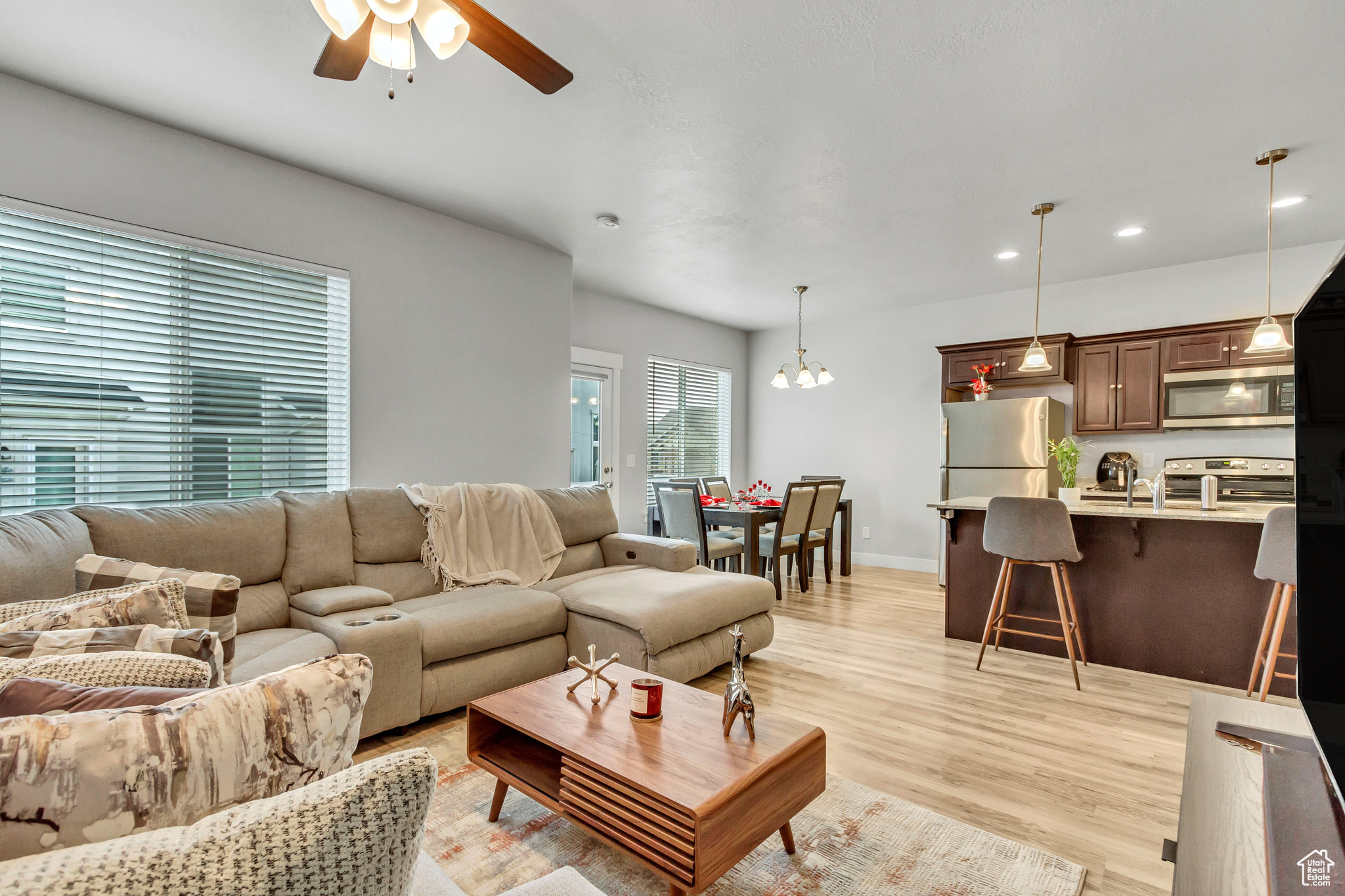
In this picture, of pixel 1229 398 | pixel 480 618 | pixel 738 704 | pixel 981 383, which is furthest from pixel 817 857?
pixel 1229 398

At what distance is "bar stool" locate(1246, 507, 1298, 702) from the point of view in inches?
105

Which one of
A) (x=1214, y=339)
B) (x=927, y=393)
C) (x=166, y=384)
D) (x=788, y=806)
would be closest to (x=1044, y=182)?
(x=1214, y=339)

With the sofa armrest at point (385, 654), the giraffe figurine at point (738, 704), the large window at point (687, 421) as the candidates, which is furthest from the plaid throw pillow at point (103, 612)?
the large window at point (687, 421)

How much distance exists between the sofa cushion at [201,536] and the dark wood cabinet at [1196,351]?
5930mm

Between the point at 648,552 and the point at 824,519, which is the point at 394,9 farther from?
the point at 824,519

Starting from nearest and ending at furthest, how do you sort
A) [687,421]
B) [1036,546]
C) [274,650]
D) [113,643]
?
[113,643] < [274,650] < [1036,546] < [687,421]

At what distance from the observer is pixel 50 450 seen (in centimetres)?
269

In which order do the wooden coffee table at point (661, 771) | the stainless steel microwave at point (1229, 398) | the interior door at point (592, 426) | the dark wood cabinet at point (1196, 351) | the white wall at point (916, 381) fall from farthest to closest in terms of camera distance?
the interior door at point (592, 426) < the white wall at point (916, 381) < the dark wood cabinet at point (1196, 351) < the stainless steel microwave at point (1229, 398) < the wooden coffee table at point (661, 771)

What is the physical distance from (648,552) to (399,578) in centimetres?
139

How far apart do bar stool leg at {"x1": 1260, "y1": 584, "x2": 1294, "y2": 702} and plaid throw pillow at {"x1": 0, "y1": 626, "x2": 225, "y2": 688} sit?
3.80m

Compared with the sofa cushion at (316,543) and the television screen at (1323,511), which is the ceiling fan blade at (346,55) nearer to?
the sofa cushion at (316,543)

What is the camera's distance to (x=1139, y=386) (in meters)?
4.94

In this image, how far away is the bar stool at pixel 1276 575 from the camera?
266 cm

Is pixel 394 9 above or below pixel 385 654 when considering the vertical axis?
above
